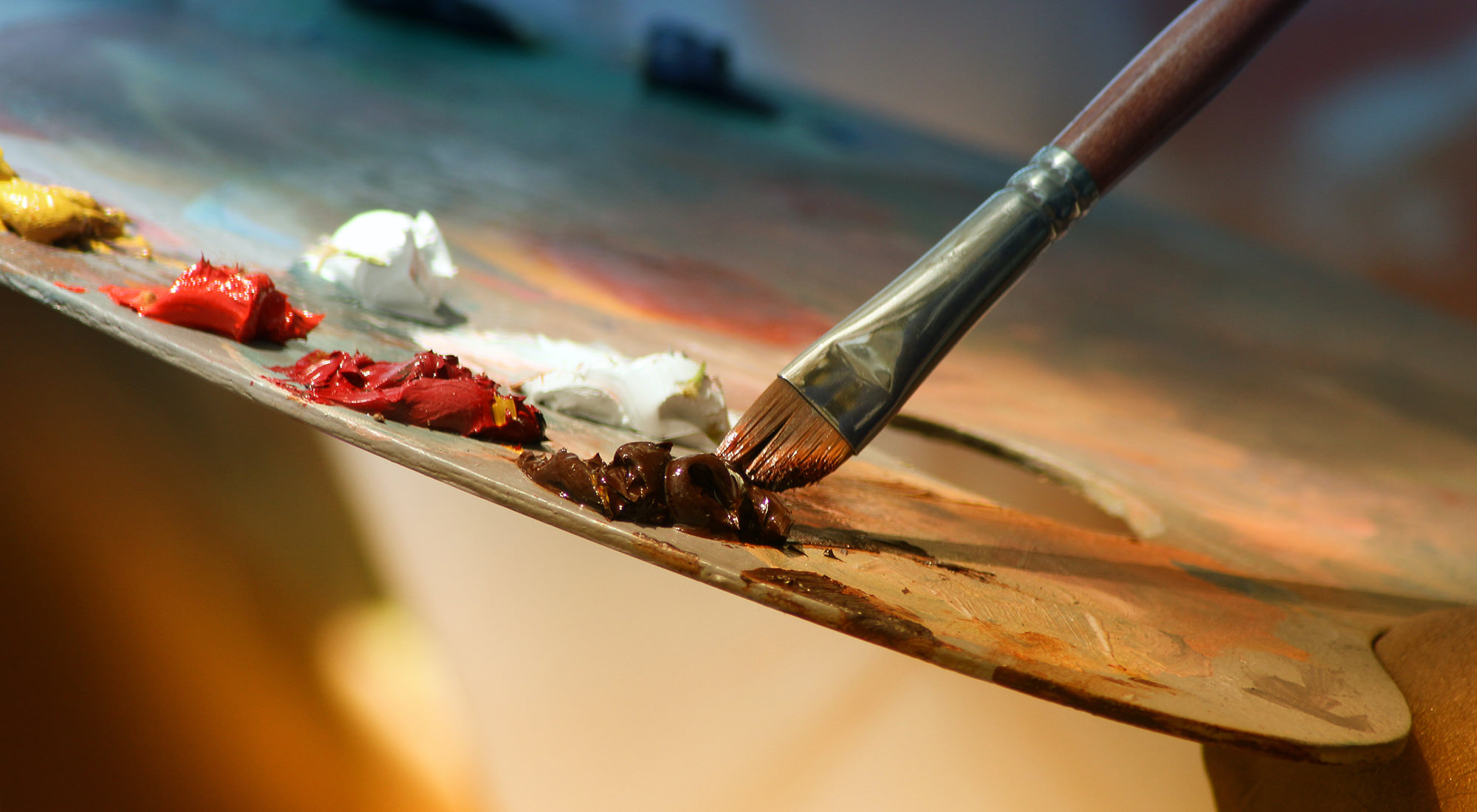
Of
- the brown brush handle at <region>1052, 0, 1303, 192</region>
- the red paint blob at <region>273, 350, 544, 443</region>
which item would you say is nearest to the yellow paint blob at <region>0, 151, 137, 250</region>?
the red paint blob at <region>273, 350, 544, 443</region>

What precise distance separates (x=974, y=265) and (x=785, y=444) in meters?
0.36

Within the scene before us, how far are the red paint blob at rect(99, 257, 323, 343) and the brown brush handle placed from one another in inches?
49.8

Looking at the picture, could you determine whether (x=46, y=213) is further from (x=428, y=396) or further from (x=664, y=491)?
(x=664, y=491)

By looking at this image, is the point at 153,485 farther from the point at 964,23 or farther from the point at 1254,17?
the point at 964,23

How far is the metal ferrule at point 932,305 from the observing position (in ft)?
4.05

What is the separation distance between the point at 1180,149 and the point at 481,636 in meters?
4.08

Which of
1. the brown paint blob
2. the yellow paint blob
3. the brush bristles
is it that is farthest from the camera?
the yellow paint blob

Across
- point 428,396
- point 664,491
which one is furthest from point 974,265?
point 428,396

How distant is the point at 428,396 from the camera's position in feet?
4.25

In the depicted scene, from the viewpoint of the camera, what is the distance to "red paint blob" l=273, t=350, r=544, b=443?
1.28 meters

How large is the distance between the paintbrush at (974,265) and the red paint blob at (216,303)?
0.81 m

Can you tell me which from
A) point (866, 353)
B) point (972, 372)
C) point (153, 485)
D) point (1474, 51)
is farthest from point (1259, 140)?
point (153, 485)

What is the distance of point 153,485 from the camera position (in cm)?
156

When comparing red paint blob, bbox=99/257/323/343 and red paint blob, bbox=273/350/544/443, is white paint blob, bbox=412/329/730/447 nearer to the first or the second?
red paint blob, bbox=273/350/544/443
